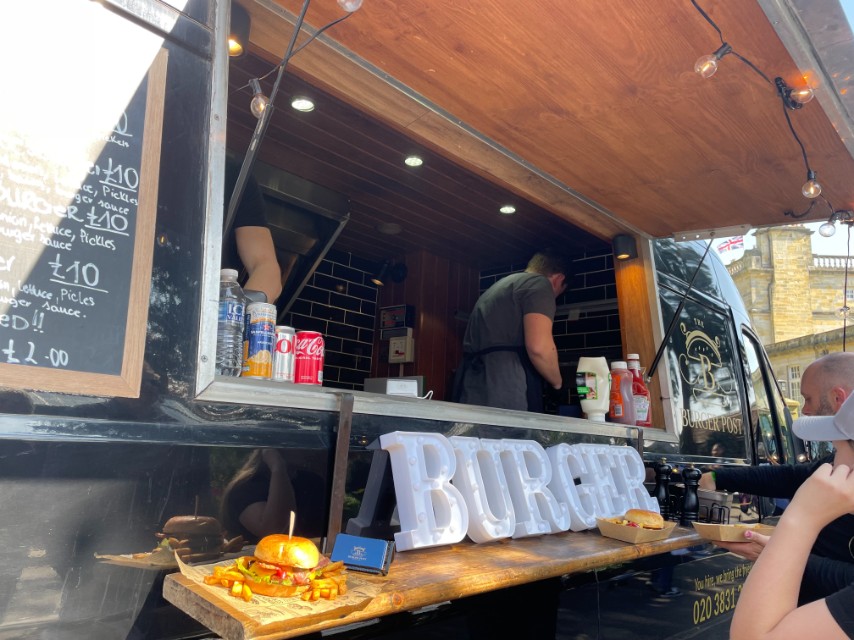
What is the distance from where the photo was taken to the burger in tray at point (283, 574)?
3.67 feet

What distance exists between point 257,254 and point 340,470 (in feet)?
4.29

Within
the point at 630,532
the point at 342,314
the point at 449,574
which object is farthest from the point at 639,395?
the point at 342,314

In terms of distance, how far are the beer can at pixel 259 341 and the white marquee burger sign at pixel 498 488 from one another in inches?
15.5

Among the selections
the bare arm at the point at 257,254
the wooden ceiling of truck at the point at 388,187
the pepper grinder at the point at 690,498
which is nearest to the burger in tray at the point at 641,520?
the pepper grinder at the point at 690,498

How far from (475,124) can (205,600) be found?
209cm

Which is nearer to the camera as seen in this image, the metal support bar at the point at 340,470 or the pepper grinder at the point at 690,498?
the metal support bar at the point at 340,470

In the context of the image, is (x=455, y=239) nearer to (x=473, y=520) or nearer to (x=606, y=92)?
(x=606, y=92)

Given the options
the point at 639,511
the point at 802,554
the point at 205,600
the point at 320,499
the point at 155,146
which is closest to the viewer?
the point at 205,600


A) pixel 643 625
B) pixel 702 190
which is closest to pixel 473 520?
pixel 643 625

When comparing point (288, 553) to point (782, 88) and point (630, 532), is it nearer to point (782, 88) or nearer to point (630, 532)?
point (630, 532)

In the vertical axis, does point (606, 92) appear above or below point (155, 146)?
above

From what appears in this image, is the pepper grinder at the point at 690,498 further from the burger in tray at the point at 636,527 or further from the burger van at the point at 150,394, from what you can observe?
the burger in tray at the point at 636,527

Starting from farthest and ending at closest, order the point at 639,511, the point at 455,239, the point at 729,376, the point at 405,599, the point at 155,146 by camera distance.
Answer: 1. the point at 455,239
2. the point at 729,376
3. the point at 639,511
4. the point at 155,146
5. the point at 405,599

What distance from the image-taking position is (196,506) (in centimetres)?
132
